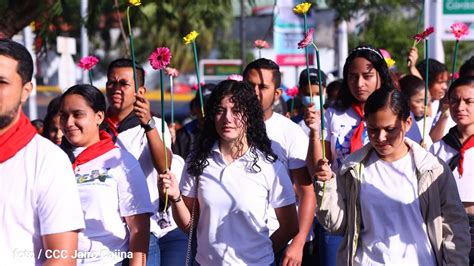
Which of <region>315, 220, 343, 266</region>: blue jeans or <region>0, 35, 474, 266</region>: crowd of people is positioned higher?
<region>0, 35, 474, 266</region>: crowd of people

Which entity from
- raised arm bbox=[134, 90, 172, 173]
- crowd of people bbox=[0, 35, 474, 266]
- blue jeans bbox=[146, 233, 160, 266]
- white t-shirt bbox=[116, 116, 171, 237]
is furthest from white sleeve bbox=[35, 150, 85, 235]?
white t-shirt bbox=[116, 116, 171, 237]

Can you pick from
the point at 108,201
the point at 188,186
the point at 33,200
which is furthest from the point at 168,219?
the point at 33,200

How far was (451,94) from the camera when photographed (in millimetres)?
5613

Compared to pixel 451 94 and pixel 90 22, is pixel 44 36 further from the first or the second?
pixel 451 94

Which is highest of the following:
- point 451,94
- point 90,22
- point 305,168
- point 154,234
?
point 90,22

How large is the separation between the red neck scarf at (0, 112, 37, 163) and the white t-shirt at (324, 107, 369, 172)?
2.58m

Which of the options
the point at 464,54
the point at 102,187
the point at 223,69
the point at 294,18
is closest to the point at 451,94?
the point at 102,187

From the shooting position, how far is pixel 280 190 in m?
4.81

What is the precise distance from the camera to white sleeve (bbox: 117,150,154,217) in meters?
4.56

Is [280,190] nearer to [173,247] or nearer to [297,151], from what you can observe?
[297,151]

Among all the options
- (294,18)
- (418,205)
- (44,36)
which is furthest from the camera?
(294,18)

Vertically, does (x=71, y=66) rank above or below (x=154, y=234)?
above

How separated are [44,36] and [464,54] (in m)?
19.5

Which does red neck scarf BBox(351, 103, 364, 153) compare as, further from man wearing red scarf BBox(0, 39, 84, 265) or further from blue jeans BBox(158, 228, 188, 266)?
man wearing red scarf BBox(0, 39, 84, 265)
